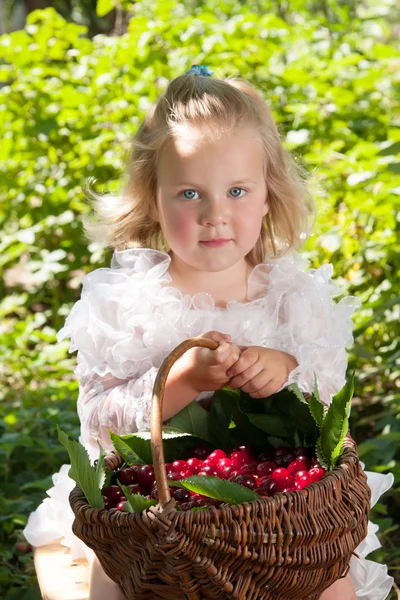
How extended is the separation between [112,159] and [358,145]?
4.30ft

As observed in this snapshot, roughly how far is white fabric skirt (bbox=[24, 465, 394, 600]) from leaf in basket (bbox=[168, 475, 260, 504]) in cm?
59

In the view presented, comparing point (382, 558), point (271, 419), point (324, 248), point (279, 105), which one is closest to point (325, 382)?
point (271, 419)

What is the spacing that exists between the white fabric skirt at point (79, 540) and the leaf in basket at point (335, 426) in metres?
0.38

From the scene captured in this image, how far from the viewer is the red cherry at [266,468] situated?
1.75 m

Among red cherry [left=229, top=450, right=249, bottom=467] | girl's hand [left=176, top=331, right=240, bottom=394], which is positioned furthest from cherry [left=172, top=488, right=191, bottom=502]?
girl's hand [left=176, top=331, right=240, bottom=394]

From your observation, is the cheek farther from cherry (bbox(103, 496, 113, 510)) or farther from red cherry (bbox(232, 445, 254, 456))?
cherry (bbox(103, 496, 113, 510))

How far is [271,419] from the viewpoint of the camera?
1922 millimetres

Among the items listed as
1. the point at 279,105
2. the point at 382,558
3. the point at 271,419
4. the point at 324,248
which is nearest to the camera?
the point at 271,419

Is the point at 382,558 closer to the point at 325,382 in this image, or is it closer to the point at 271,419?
the point at 325,382

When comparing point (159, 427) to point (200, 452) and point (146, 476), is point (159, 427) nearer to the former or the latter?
point (146, 476)

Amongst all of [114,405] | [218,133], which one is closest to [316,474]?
[114,405]

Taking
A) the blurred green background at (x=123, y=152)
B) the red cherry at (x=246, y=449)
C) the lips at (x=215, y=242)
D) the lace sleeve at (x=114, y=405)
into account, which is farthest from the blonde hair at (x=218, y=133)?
the blurred green background at (x=123, y=152)

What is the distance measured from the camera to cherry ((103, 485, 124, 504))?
1.65 meters

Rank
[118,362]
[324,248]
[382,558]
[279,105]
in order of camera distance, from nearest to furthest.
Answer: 1. [118,362]
2. [382,558]
3. [324,248]
4. [279,105]
